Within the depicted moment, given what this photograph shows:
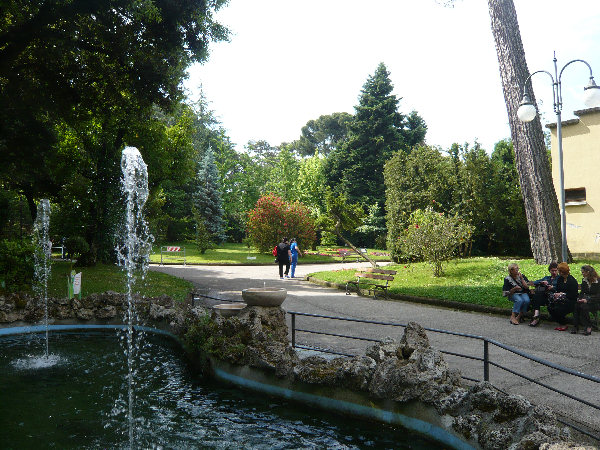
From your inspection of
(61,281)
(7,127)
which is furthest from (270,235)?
(7,127)

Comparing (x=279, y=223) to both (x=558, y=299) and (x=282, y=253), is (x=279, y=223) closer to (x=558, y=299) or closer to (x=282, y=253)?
(x=282, y=253)

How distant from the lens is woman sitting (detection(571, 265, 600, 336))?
30.7 ft

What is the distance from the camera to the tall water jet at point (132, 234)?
10.1 metres

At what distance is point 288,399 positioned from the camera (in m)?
6.48

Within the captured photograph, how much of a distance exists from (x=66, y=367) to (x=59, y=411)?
2.23m

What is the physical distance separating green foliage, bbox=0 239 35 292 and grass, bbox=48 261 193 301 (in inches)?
33.6

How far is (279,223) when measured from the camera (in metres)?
34.1

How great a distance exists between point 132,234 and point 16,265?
15064 mm

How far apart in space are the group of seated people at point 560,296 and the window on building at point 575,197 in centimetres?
1194

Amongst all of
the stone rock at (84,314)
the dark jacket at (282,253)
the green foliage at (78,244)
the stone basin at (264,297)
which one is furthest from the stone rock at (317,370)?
the green foliage at (78,244)

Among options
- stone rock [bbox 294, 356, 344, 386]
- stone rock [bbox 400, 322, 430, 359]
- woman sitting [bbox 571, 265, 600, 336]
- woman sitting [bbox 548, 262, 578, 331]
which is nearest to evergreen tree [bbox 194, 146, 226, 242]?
woman sitting [bbox 548, 262, 578, 331]

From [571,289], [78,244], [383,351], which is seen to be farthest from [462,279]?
[78,244]

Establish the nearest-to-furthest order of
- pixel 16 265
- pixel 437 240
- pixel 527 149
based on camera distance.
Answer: pixel 16 265, pixel 527 149, pixel 437 240

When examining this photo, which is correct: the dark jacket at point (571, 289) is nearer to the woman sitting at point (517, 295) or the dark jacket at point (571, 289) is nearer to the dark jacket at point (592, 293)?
the dark jacket at point (592, 293)
